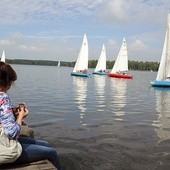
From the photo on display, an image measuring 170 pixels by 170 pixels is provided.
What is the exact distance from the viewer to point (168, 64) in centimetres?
4650

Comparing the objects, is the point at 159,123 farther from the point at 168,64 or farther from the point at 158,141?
the point at 168,64

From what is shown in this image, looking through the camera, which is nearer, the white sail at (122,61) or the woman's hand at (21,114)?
the woman's hand at (21,114)

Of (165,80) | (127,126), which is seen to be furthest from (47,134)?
(165,80)

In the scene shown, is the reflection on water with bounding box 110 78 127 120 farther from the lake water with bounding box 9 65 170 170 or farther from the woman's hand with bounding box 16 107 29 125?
the woman's hand with bounding box 16 107 29 125

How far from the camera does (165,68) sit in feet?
152

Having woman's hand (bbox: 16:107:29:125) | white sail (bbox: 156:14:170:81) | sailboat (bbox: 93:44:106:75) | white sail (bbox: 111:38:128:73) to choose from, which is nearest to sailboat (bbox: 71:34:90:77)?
white sail (bbox: 111:38:128:73)

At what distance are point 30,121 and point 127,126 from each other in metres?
4.14

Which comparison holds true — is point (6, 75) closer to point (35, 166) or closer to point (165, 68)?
point (35, 166)

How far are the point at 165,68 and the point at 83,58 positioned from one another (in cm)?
3142

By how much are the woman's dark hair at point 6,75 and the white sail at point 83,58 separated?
6949 centimetres

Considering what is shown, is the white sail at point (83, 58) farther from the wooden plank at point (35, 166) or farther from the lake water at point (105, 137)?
the wooden plank at point (35, 166)

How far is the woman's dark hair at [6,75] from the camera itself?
17.7ft

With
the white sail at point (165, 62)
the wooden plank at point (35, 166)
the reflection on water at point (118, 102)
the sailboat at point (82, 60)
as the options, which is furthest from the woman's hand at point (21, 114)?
the sailboat at point (82, 60)

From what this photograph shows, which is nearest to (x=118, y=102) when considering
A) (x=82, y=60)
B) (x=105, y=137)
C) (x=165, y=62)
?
(x=105, y=137)
